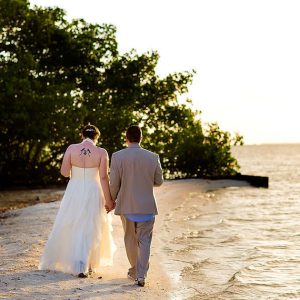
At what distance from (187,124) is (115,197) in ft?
93.1

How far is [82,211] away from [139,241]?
1.05 m

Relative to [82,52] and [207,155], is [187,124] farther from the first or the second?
[82,52]

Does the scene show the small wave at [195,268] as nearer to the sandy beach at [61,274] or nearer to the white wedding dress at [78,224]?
the sandy beach at [61,274]

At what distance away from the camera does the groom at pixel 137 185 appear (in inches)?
361

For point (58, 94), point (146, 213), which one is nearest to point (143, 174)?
point (146, 213)

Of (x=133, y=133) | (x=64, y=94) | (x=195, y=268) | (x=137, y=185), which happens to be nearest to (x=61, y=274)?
(x=137, y=185)

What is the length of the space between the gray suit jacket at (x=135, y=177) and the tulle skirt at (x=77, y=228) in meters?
0.68

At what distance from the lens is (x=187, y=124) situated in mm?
37594

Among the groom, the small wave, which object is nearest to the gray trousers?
the groom

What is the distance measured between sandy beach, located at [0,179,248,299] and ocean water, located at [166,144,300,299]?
229mm

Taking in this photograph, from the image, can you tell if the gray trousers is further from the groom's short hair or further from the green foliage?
the green foliage

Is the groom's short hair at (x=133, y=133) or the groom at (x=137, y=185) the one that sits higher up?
the groom's short hair at (x=133, y=133)

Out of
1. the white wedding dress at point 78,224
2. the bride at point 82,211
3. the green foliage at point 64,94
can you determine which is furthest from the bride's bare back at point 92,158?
the green foliage at point 64,94

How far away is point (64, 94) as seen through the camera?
30406 mm
